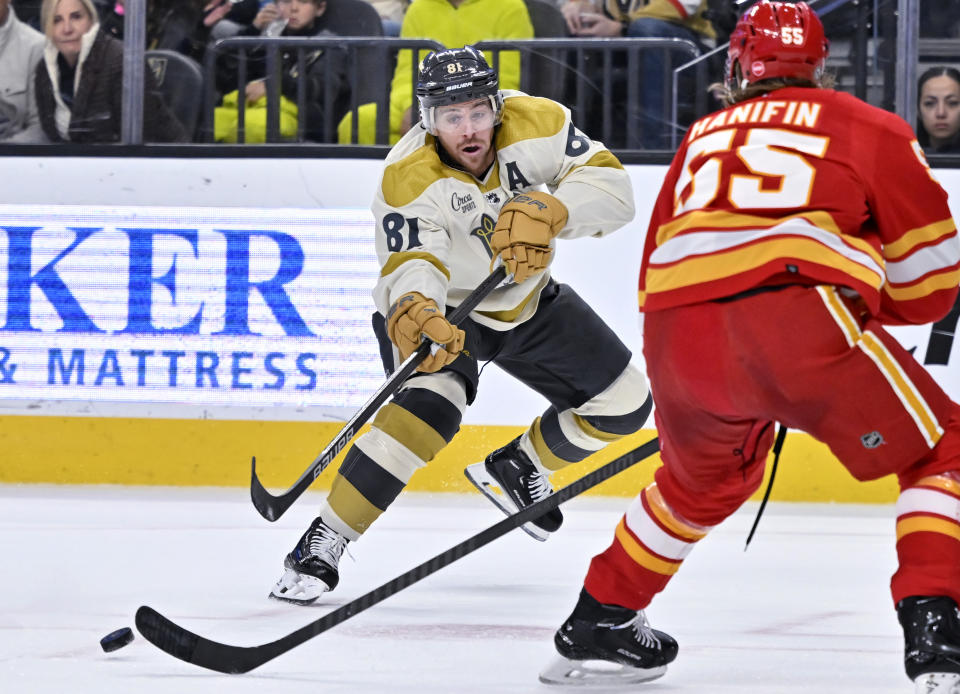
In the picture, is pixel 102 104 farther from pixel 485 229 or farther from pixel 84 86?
pixel 485 229

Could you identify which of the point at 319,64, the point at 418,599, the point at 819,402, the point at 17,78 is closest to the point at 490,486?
the point at 418,599

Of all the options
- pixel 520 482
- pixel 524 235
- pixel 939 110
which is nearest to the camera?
pixel 524 235

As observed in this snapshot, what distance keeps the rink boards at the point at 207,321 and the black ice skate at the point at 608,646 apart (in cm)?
202

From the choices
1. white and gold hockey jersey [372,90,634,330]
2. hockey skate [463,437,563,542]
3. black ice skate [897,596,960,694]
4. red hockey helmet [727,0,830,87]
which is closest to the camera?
black ice skate [897,596,960,694]

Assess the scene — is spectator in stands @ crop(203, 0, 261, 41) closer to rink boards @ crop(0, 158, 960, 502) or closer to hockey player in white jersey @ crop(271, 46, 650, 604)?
rink boards @ crop(0, 158, 960, 502)

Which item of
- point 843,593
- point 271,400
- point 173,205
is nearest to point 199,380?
point 271,400

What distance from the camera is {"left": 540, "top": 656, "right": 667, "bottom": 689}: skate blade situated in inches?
69.1

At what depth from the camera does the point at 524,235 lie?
2.29 meters

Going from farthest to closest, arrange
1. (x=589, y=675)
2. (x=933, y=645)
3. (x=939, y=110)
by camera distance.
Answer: (x=939, y=110) < (x=589, y=675) < (x=933, y=645)

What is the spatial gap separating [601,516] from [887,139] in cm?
216

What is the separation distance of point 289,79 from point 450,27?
51cm

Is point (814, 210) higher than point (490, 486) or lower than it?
higher

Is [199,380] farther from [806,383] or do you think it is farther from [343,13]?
[806,383]

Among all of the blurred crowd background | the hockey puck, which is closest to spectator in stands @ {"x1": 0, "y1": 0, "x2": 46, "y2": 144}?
the blurred crowd background
